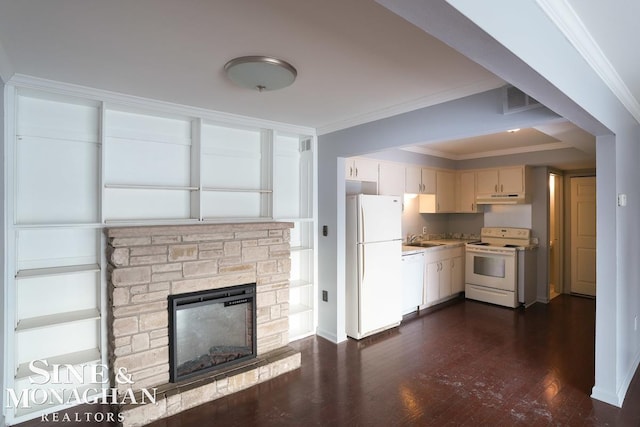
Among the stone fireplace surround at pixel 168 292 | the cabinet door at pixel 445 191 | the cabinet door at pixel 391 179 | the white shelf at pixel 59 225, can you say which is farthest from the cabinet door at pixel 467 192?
the white shelf at pixel 59 225

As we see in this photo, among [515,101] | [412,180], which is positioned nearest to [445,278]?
[412,180]

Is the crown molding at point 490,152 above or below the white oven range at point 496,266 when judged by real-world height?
above

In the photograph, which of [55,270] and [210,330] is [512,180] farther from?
[55,270]

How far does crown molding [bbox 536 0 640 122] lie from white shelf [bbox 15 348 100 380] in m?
3.60

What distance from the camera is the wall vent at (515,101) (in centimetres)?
230

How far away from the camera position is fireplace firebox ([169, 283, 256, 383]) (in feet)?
9.16

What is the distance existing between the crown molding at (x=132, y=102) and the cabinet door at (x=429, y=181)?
2.56m

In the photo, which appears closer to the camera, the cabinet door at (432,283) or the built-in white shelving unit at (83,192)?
the built-in white shelving unit at (83,192)

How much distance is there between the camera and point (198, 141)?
316cm

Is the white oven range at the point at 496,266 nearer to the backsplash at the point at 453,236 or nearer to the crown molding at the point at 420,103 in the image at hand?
the backsplash at the point at 453,236

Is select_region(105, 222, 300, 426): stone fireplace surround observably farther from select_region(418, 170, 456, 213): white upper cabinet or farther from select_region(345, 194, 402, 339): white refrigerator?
select_region(418, 170, 456, 213): white upper cabinet

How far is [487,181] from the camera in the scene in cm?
556

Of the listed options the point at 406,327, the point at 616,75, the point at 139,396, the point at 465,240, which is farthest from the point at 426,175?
the point at 139,396

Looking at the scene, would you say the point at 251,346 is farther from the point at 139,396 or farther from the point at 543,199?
the point at 543,199
